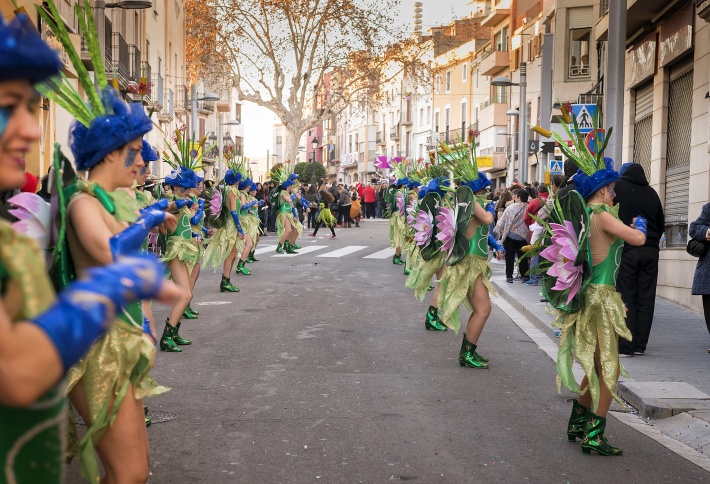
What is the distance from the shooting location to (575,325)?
19.2 ft

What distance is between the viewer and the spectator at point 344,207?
1518 inches

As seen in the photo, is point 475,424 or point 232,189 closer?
point 475,424

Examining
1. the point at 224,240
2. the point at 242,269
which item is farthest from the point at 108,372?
the point at 242,269

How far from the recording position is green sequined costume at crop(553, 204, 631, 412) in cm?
558

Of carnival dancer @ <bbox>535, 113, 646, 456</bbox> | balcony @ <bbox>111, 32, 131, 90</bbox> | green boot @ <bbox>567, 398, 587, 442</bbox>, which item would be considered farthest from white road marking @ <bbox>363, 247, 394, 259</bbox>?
green boot @ <bbox>567, 398, 587, 442</bbox>

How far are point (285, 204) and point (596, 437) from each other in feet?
54.5

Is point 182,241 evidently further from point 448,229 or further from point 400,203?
point 400,203

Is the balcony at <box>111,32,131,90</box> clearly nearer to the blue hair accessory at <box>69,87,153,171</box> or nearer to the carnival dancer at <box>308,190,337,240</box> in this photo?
the carnival dancer at <box>308,190,337,240</box>

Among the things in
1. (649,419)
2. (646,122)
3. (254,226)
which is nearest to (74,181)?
(649,419)

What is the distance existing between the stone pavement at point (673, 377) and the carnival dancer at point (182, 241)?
3.39 m

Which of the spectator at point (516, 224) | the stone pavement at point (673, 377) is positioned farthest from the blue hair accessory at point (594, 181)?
the spectator at point (516, 224)

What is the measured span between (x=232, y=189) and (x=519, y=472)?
9.97 meters

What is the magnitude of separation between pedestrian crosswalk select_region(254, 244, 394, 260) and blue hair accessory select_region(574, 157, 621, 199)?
16.4 metres

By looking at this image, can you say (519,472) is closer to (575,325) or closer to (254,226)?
(575,325)
